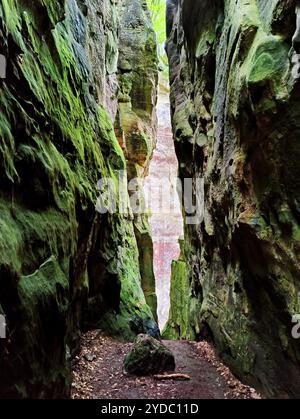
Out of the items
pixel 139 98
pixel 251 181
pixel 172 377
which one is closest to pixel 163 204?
pixel 139 98

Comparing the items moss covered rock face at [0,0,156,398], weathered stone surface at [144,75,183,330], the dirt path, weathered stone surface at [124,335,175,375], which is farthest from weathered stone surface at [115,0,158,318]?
weathered stone surface at [144,75,183,330]

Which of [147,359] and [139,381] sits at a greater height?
[147,359]

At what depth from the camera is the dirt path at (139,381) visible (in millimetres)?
5676

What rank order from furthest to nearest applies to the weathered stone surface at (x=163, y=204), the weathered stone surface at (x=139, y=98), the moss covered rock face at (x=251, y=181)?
1. the weathered stone surface at (x=163, y=204)
2. the weathered stone surface at (x=139, y=98)
3. the moss covered rock face at (x=251, y=181)

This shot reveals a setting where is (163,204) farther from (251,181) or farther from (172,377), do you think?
(251,181)

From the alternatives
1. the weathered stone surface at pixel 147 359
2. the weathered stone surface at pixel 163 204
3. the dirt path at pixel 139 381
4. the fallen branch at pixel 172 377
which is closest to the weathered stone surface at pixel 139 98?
the dirt path at pixel 139 381

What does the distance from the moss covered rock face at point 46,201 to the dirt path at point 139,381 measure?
61cm

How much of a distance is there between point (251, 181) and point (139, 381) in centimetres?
394

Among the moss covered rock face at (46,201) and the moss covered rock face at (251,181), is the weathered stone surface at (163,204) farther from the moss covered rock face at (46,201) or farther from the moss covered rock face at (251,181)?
the moss covered rock face at (46,201)

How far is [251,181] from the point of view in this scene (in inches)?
239

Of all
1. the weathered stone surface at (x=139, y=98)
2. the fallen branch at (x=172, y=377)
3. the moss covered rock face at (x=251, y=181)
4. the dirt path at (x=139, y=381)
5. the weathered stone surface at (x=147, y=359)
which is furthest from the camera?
the weathered stone surface at (x=139, y=98)

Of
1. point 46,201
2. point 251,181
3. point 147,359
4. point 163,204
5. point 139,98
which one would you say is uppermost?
point 139,98

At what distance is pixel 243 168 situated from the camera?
634cm

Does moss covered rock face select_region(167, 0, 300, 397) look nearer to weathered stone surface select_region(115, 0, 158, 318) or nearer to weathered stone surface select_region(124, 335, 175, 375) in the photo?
weathered stone surface select_region(124, 335, 175, 375)
